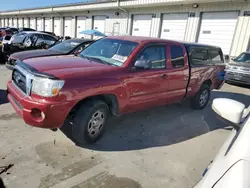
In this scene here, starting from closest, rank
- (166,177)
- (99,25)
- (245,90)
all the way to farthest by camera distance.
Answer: (166,177) → (245,90) → (99,25)

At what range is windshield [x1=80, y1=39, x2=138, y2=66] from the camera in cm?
375

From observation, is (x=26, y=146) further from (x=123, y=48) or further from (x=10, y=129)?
(x=123, y=48)

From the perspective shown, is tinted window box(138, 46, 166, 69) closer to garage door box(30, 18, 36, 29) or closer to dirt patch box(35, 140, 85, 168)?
dirt patch box(35, 140, 85, 168)

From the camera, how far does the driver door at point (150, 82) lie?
374 centimetres

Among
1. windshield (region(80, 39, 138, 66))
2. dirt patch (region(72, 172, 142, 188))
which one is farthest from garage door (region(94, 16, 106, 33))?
dirt patch (region(72, 172, 142, 188))

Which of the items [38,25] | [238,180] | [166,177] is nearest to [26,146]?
[166,177]

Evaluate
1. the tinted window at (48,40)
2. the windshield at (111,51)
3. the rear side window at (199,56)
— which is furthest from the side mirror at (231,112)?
the tinted window at (48,40)

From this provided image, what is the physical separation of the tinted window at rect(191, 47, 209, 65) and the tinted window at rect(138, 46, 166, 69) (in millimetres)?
1259

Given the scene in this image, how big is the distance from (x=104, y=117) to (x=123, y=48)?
54.8 inches

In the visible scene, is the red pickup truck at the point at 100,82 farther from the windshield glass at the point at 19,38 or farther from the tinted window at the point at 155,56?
the windshield glass at the point at 19,38

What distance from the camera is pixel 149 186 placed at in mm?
2686

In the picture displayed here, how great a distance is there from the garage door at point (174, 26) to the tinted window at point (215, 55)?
25.1ft

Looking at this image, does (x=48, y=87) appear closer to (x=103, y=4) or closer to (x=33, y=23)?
(x=103, y=4)

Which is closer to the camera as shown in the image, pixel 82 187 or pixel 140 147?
pixel 82 187
